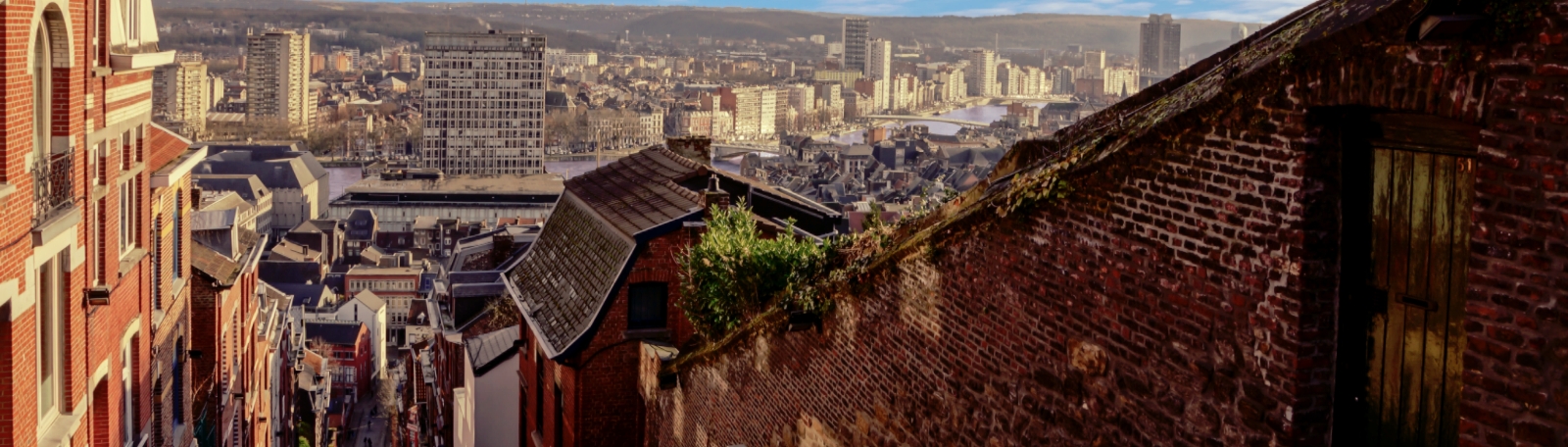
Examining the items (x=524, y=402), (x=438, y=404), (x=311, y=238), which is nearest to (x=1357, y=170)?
(x=524, y=402)

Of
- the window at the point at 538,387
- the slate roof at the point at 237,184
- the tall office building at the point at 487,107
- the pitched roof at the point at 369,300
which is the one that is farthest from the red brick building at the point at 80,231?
the tall office building at the point at 487,107

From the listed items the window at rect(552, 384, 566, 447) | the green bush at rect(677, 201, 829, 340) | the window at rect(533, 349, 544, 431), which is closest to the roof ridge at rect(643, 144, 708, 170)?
the window at rect(533, 349, 544, 431)

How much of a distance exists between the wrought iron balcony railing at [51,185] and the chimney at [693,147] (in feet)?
29.6

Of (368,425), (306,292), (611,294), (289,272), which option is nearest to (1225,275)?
(611,294)

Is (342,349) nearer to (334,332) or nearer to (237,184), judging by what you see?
(334,332)

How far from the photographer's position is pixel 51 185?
30.7 feet

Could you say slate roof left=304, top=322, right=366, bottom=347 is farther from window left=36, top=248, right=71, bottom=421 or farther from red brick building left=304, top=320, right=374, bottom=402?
window left=36, top=248, right=71, bottom=421

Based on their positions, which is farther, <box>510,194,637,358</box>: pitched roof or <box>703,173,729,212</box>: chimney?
<box>510,194,637,358</box>: pitched roof

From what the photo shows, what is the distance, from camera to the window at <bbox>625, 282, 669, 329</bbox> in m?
14.2

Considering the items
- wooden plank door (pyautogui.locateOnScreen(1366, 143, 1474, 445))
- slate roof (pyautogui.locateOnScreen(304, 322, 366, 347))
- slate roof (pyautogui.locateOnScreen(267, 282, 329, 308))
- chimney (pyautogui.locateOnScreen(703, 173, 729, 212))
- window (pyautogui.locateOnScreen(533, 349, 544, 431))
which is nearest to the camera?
wooden plank door (pyautogui.locateOnScreen(1366, 143, 1474, 445))

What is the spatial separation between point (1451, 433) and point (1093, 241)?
164cm

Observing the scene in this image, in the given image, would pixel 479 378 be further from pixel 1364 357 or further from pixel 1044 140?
pixel 1364 357

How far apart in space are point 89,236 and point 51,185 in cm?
172

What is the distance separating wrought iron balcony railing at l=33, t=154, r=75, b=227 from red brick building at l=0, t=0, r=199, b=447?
0.03 ft
